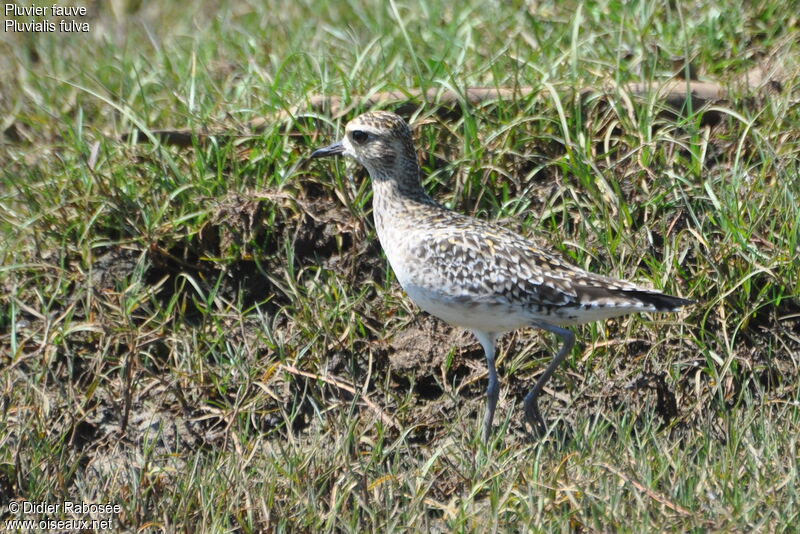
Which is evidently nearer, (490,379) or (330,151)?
(490,379)

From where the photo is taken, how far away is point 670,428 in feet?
18.5

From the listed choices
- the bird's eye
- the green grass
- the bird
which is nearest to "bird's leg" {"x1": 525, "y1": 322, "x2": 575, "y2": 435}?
the bird

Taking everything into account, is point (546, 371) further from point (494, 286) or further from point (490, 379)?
point (494, 286)

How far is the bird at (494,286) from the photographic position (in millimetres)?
5309

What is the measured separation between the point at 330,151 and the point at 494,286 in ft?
4.46

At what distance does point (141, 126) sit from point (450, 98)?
1.96 m

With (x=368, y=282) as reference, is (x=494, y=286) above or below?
above

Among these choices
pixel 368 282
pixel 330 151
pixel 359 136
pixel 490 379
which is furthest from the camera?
pixel 368 282

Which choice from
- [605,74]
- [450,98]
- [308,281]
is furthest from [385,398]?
[605,74]

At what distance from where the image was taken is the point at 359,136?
608cm

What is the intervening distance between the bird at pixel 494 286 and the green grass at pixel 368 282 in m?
0.50

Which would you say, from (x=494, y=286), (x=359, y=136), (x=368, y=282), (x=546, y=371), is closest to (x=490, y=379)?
(x=546, y=371)

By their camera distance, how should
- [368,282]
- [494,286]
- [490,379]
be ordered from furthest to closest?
1. [368,282]
2. [490,379]
3. [494,286]

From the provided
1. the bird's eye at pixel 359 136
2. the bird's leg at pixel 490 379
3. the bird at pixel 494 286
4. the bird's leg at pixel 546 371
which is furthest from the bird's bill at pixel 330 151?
the bird's leg at pixel 546 371
